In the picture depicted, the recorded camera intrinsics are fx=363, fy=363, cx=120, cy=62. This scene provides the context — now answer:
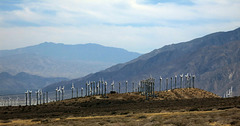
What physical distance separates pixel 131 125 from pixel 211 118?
12.8 m

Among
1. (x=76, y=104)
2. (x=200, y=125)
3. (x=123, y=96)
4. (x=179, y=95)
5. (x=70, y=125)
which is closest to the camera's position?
(x=200, y=125)

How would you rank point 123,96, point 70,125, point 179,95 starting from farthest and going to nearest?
point 179,95 → point 123,96 → point 70,125

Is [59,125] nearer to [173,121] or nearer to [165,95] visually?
[173,121]

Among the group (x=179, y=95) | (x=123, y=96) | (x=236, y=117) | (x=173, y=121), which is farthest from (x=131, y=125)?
(x=179, y=95)

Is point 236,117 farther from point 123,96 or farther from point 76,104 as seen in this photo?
point 123,96

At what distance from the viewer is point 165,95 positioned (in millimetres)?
195875

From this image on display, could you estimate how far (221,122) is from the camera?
5397 centimetres

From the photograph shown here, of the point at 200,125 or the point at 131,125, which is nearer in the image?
the point at 200,125

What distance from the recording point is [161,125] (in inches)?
2231

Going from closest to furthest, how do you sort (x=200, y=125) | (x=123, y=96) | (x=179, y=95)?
(x=200, y=125) < (x=123, y=96) < (x=179, y=95)

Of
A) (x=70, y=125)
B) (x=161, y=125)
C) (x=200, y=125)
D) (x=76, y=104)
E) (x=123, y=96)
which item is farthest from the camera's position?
(x=123, y=96)

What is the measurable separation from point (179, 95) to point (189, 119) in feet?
466

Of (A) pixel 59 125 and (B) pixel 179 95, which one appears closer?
(A) pixel 59 125

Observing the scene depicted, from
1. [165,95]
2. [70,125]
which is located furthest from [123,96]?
[70,125]
